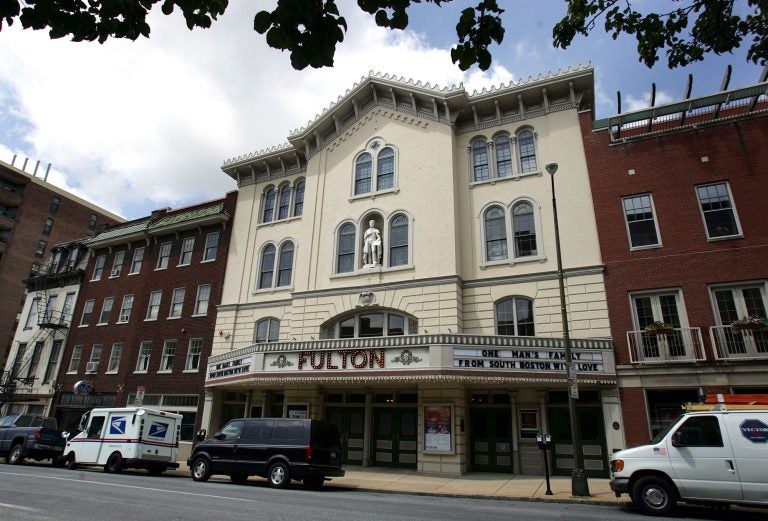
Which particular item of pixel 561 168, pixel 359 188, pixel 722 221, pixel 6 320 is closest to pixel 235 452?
pixel 359 188

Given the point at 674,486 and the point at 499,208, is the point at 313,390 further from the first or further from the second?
the point at 674,486

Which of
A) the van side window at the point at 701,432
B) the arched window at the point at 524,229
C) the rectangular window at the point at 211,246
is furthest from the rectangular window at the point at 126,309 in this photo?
the van side window at the point at 701,432

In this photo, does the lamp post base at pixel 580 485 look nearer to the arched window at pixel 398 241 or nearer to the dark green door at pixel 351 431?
the dark green door at pixel 351 431

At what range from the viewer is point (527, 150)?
23.0m

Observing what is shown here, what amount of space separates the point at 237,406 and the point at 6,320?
41377 millimetres

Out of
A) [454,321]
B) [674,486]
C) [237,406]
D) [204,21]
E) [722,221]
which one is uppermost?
[722,221]

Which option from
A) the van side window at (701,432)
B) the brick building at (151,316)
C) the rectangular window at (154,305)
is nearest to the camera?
the van side window at (701,432)

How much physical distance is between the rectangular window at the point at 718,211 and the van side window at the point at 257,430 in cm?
1726

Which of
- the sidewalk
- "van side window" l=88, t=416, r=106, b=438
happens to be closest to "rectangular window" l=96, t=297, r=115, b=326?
"van side window" l=88, t=416, r=106, b=438

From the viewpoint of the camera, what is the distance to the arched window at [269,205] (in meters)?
28.9

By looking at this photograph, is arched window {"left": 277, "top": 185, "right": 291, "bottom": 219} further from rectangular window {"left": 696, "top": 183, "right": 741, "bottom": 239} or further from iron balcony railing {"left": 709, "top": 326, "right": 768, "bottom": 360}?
iron balcony railing {"left": 709, "top": 326, "right": 768, "bottom": 360}

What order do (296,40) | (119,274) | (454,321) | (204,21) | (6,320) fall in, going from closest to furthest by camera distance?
(296,40), (204,21), (454,321), (119,274), (6,320)

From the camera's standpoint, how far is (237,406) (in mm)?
25406

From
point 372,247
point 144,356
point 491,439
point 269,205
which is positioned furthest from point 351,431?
point 144,356
